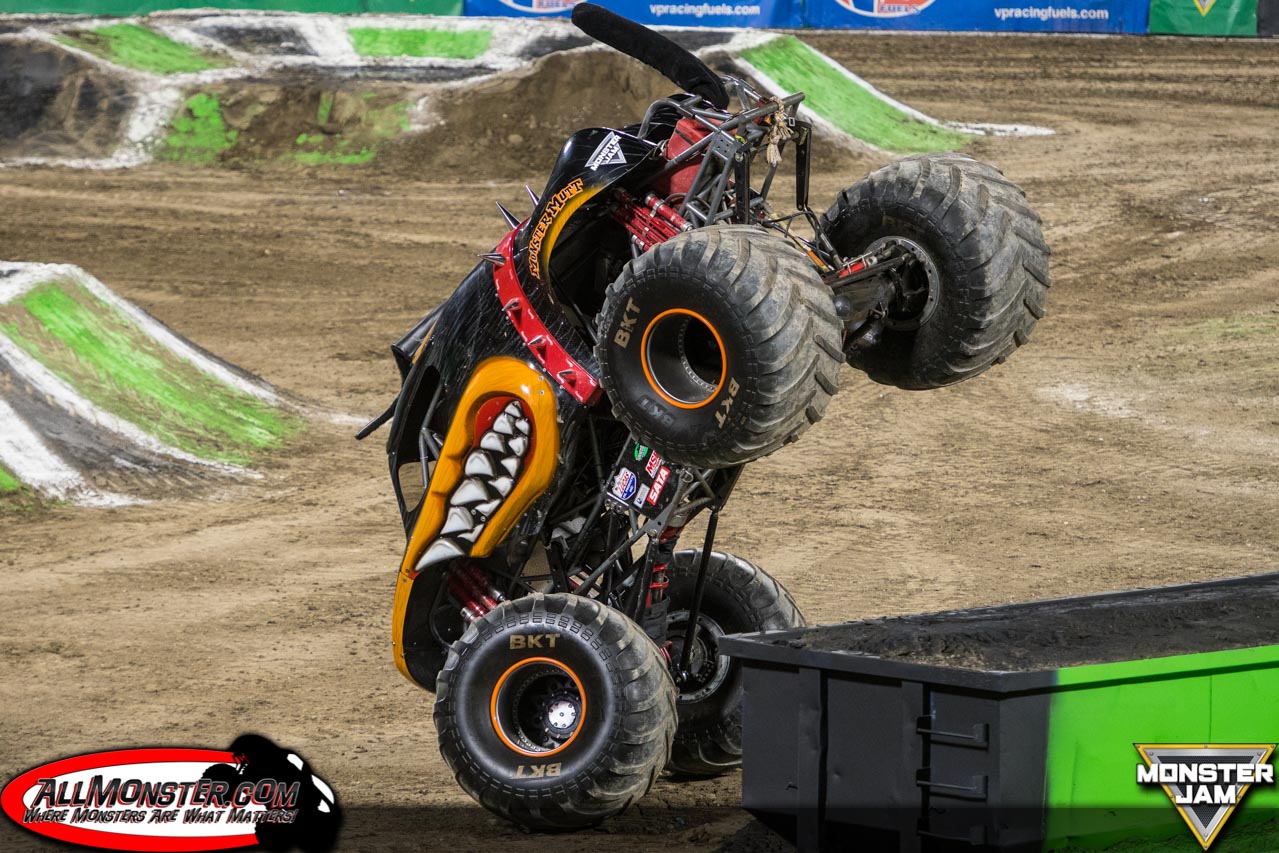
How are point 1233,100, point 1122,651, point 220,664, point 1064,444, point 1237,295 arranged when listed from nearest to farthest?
point 1122,651 → point 220,664 → point 1064,444 → point 1237,295 → point 1233,100

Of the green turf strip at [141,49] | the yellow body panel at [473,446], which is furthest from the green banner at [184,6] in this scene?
the yellow body panel at [473,446]

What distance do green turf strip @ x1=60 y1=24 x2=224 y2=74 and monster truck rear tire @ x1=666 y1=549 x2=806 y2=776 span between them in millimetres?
19656

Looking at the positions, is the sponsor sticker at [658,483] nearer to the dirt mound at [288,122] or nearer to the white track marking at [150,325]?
the white track marking at [150,325]

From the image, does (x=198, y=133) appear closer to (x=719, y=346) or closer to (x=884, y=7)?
(x=884, y=7)

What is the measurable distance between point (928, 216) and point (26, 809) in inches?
175

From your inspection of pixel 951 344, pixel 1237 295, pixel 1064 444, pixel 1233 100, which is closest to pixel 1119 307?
pixel 1237 295

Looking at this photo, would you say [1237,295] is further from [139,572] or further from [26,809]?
[26,809]

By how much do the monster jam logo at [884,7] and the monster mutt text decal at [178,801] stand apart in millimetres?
26436

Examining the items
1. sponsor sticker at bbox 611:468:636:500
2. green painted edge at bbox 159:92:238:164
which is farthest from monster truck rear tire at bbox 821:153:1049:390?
green painted edge at bbox 159:92:238:164

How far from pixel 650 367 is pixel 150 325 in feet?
32.0

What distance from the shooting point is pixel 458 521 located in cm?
654

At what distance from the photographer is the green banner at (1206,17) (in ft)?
98.2

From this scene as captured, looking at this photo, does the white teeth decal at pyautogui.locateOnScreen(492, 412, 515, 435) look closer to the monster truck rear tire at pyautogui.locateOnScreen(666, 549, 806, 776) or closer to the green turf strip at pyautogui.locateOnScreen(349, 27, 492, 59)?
the monster truck rear tire at pyautogui.locateOnScreen(666, 549, 806, 776)

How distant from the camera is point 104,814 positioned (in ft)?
20.9
